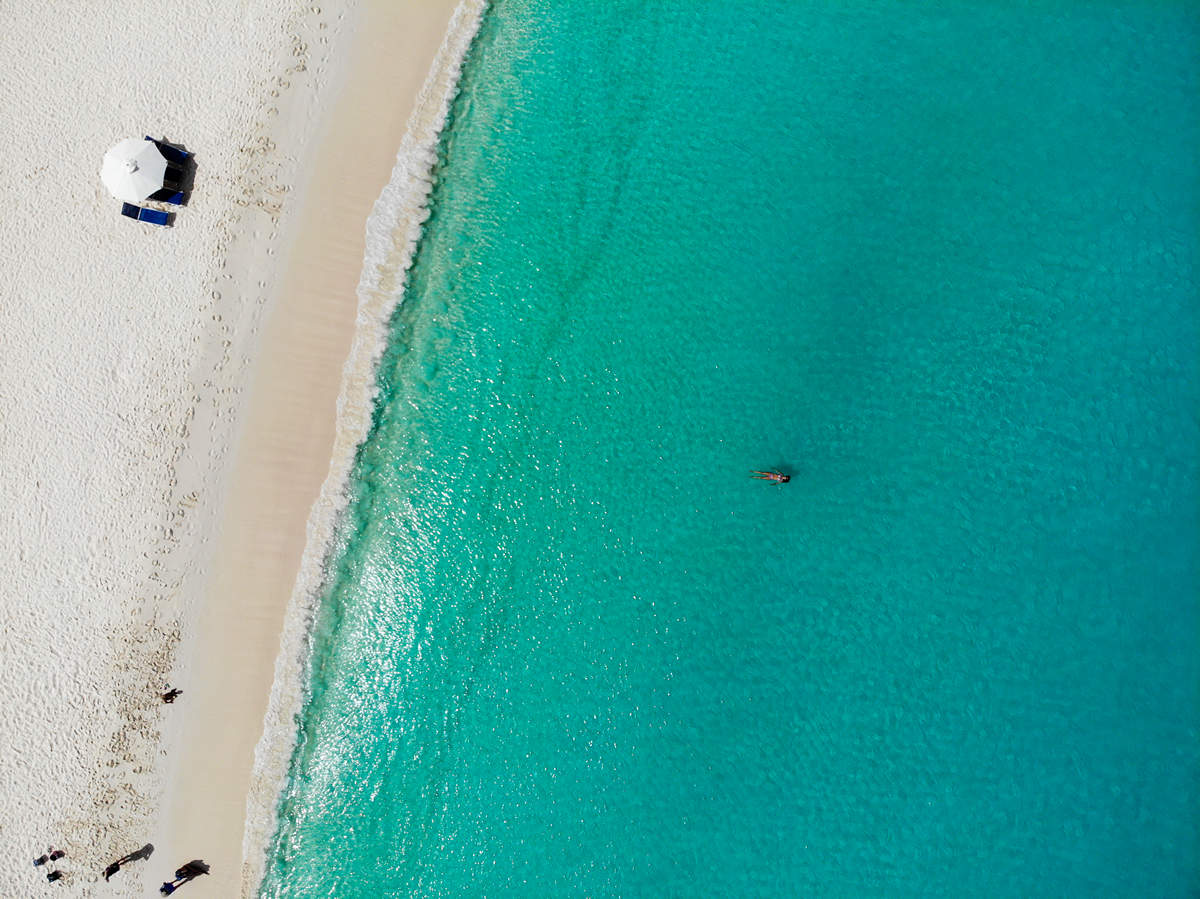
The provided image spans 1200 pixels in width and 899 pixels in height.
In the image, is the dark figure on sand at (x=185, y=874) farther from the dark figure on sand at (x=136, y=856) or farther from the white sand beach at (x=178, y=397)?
the dark figure on sand at (x=136, y=856)

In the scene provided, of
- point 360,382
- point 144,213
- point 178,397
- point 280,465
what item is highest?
point 144,213

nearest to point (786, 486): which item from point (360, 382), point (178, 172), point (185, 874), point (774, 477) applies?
point (774, 477)

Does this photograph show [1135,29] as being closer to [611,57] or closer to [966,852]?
[611,57]

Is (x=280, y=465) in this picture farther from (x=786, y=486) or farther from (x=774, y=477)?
(x=786, y=486)

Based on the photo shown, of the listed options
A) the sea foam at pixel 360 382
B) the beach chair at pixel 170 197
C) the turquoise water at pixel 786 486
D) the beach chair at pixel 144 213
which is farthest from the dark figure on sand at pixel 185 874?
the beach chair at pixel 170 197

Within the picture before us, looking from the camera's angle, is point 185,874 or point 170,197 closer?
point 185,874

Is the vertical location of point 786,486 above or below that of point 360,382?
below
